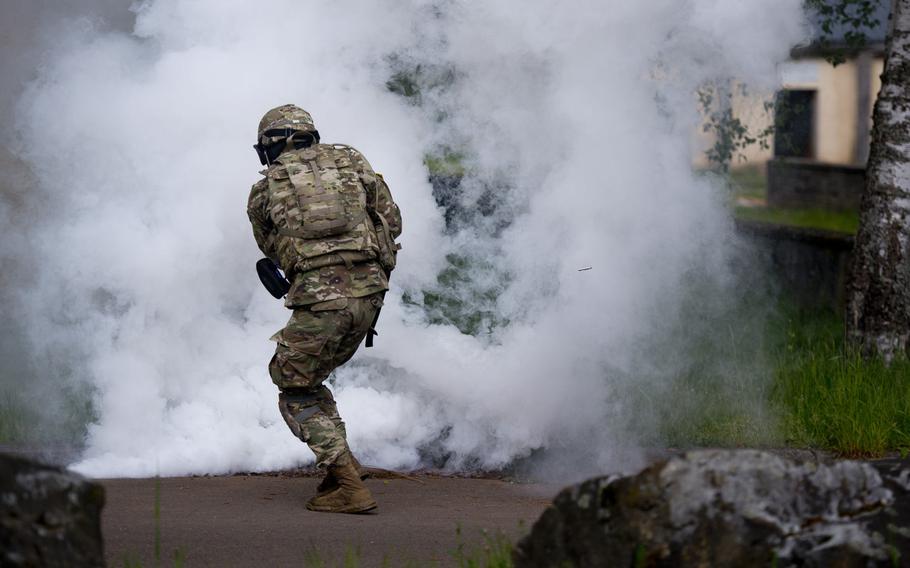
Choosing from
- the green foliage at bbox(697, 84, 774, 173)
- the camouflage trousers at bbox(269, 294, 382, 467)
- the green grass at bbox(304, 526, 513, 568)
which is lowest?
the green grass at bbox(304, 526, 513, 568)

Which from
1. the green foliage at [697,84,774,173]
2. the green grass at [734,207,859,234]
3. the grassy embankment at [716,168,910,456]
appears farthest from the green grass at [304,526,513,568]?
the green grass at [734,207,859,234]

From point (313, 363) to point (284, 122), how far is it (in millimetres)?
1090

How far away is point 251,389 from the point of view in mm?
6230

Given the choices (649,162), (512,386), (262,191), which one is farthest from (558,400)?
(262,191)

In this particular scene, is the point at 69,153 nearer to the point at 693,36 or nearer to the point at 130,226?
the point at 130,226

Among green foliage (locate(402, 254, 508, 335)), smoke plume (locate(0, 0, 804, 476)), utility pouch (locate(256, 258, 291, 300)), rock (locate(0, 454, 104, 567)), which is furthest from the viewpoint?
green foliage (locate(402, 254, 508, 335))

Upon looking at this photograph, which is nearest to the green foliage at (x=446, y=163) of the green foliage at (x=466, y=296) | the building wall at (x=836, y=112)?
the green foliage at (x=466, y=296)

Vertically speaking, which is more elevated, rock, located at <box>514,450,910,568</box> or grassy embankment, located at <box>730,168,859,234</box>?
grassy embankment, located at <box>730,168,859,234</box>

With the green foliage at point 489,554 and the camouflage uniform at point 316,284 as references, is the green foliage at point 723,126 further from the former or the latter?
the green foliage at point 489,554

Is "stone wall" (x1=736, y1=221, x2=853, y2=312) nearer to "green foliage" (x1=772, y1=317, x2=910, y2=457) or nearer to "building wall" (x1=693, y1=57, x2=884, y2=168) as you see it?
"green foliage" (x1=772, y1=317, x2=910, y2=457)

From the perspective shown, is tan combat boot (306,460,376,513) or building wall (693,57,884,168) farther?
building wall (693,57,884,168)

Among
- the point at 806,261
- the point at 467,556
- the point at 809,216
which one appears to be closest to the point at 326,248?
the point at 467,556

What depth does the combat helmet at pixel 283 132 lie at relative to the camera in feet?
17.3

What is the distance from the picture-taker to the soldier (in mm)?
5086
